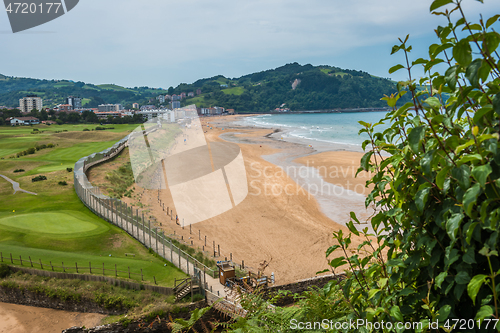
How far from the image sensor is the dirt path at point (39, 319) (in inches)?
515

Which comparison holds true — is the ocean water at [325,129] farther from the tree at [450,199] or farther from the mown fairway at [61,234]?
the tree at [450,199]

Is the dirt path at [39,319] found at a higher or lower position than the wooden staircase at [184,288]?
lower

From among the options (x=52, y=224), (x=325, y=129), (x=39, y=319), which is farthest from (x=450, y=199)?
(x=325, y=129)

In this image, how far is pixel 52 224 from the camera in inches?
773

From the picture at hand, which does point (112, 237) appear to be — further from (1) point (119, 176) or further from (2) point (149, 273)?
(1) point (119, 176)

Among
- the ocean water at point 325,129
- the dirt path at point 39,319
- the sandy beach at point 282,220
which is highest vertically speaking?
the ocean water at point 325,129

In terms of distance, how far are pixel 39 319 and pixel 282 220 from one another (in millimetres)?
15553

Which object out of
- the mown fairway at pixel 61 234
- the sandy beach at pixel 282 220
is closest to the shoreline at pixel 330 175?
the sandy beach at pixel 282 220

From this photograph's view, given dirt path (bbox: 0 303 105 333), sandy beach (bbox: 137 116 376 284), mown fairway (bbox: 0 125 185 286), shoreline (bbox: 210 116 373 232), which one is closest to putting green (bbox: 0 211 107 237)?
mown fairway (bbox: 0 125 185 286)

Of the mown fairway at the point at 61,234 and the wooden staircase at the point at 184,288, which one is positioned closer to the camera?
the wooden staircase at the point at 184,288

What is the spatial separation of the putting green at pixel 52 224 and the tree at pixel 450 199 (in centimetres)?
1958

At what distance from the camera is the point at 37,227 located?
19188 millimetres

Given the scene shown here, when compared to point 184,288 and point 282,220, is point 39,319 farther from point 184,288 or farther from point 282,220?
point 282,220

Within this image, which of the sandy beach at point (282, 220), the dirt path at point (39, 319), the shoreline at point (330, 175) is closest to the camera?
the dirt path at point (39, 319)
